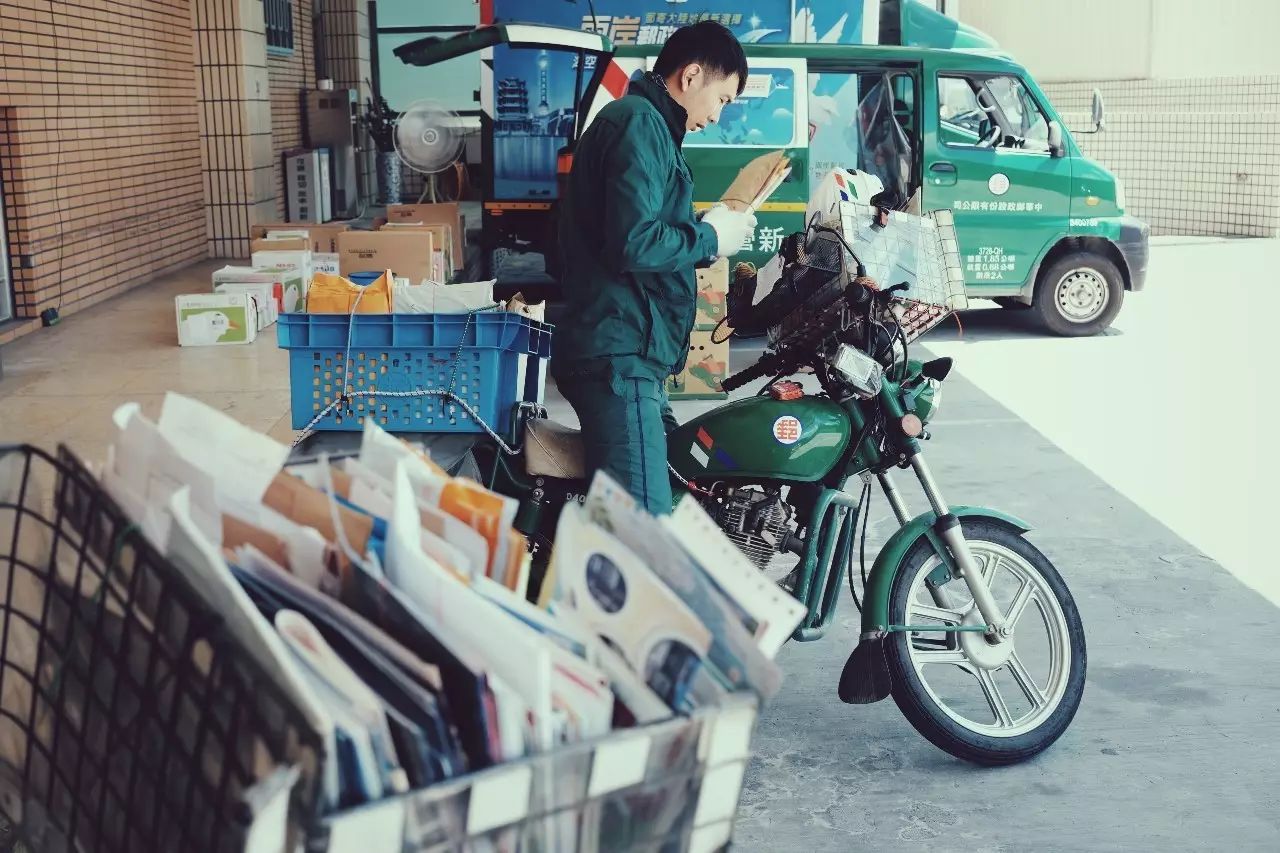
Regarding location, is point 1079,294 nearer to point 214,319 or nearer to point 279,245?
point 279,245

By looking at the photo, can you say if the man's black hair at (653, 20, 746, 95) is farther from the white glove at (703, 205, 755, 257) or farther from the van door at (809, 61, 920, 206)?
the van door at (809, 61, 920, 206)

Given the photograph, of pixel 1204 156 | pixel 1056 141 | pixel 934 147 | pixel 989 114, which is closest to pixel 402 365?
pixel 934 147

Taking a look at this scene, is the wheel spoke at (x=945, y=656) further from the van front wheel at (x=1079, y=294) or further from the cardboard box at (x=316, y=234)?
the cardboard box at (x=316, y=234)

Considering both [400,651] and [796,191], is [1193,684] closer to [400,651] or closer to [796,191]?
[400,651]

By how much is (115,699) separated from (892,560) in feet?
7.98

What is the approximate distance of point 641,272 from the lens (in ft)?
10.8

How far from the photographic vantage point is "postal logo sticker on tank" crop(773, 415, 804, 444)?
3459mm

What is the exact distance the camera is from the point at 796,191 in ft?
29.8

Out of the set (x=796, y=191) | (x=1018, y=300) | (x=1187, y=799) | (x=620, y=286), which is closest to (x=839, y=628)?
(x=1187, y=799)

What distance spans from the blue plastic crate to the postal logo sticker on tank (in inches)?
27.2

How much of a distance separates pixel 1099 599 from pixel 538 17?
6777mm

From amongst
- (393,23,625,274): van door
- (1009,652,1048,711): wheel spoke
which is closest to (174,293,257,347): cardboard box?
(393,23,625,274): van door

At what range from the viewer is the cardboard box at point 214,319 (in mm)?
8266

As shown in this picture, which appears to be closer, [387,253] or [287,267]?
[387,253]
